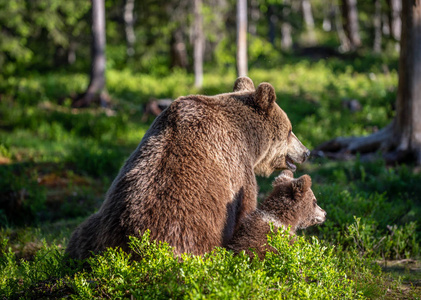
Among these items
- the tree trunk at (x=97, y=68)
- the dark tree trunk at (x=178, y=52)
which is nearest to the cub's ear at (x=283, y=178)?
the tree trunk at (x=97, y=68)

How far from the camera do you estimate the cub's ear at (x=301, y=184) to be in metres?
4.34

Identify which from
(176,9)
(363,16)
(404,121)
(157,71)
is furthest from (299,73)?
(363,16)

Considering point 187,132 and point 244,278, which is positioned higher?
point 187,132

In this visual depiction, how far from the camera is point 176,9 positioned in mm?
19500

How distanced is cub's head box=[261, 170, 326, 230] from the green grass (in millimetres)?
397

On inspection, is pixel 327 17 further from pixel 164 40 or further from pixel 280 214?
pixel 280 214

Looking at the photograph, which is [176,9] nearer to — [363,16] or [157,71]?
[157,71]

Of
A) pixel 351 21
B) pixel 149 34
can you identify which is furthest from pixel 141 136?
pixel 351 21

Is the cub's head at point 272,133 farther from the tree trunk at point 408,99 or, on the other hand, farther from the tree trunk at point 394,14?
the tree trunk at point 394,14

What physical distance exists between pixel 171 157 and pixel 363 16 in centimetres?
4318

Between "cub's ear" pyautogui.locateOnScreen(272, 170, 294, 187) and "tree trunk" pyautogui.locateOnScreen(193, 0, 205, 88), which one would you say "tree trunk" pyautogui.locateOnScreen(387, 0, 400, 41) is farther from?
"cub's ear" pyautogui.locateOnScreen(272, 170, 294, 187)

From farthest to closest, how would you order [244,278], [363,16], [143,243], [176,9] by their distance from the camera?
[363,16]
[176,9]
[143,243]
[244,278]

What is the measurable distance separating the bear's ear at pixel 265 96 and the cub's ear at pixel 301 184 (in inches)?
30.4

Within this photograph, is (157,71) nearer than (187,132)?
No
